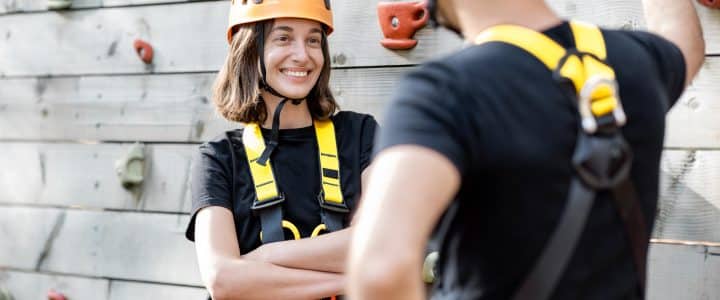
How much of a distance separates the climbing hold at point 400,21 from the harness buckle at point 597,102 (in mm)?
1986

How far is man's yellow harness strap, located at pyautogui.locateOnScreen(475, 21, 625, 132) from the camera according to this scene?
183 cm

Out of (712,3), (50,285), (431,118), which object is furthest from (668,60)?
(50,285)

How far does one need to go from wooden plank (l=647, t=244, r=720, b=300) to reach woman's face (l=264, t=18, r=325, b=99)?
1312 mm

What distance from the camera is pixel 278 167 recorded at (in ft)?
10.9

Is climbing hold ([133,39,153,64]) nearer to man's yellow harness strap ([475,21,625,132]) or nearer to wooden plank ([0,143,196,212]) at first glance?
wooden plank ([0,143,196,212])

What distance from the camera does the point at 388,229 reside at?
65.7 inches

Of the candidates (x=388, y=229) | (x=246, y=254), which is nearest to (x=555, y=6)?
(x=246, y=254)

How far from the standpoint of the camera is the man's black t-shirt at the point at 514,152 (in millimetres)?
1732

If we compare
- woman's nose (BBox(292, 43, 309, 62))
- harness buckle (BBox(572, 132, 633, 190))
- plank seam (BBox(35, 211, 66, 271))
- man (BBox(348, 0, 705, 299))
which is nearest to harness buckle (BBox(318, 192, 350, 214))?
woman's nose (BBox(292, 43, 309, 62))

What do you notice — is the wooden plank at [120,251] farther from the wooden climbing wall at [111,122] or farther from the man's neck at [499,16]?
the man's neck at [499,16]

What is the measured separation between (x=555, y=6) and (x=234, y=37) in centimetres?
113

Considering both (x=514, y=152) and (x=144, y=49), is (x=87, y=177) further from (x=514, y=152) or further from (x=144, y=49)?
(x=514, y=152)

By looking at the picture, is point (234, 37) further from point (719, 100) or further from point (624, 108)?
point (624, 108)

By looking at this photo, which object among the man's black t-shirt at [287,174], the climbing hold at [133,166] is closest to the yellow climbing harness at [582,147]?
the man's black t-shirt at [287,174]
